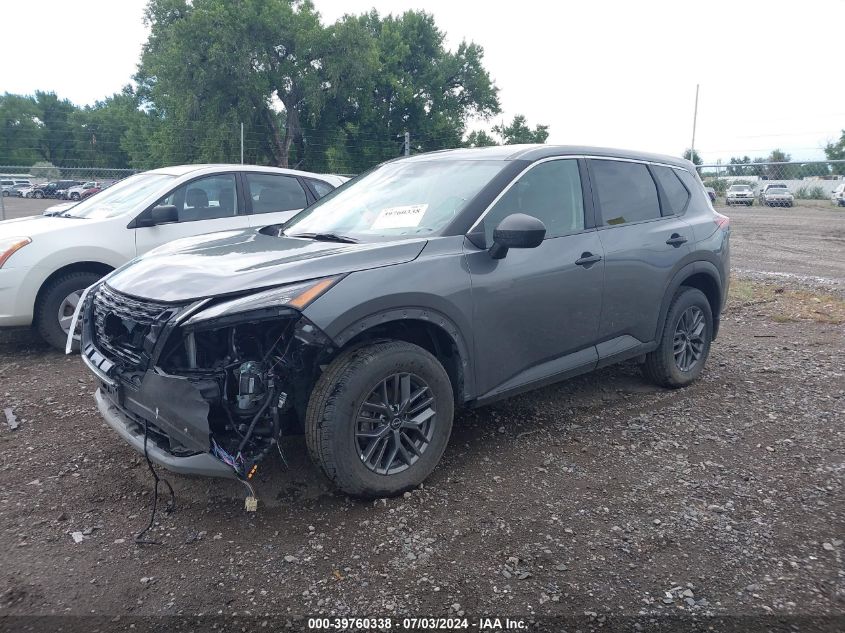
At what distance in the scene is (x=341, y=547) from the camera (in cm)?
298

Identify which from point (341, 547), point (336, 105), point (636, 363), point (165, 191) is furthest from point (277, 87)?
point (341, 547)

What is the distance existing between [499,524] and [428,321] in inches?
41.5

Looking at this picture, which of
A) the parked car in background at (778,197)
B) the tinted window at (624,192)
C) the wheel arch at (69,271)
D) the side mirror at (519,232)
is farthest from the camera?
the parked car in background at (778,197)

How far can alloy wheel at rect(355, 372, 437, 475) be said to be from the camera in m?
3.25

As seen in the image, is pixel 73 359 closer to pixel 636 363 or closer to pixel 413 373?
pixel 413 373

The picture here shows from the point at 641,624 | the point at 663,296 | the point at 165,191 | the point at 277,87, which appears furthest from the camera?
the point at 277,87

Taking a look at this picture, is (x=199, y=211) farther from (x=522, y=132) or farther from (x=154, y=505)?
(x=522, y=132)

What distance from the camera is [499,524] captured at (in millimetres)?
3182

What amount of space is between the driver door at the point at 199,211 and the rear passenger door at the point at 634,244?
12.5ft

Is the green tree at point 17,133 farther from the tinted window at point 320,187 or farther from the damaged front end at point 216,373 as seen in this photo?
the damaged front end at point 216,373

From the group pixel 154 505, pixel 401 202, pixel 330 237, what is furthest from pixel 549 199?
pixel 154 505

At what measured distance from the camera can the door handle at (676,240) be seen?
4.78 metres

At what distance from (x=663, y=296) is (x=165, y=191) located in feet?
15.2

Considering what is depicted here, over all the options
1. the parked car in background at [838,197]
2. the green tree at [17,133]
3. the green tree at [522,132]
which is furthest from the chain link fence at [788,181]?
the green tree at [17,133]
